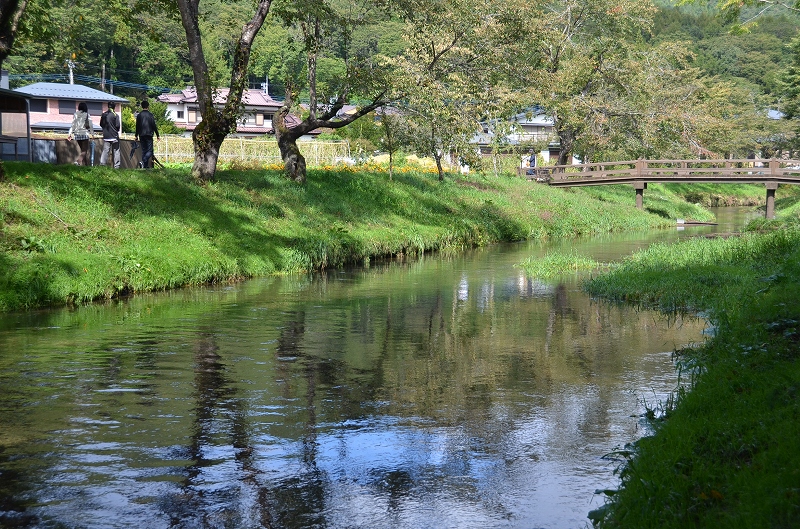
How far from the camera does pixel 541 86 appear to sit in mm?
42844

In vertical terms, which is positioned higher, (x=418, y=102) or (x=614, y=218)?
(x=418, y=102)

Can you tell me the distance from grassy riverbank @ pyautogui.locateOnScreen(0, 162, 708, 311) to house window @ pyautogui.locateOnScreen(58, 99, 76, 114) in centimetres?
4302

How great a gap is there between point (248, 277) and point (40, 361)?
394 inches

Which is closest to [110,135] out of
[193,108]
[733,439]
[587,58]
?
[733,439]

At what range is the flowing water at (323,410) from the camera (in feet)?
23.9

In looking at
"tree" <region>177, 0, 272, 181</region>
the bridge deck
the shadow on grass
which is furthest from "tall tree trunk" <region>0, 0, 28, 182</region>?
the bridge deck

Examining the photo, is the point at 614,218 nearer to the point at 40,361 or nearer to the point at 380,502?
the point at 40,361

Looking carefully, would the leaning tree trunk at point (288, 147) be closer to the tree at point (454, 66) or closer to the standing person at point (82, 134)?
the tree at point (454, 66)

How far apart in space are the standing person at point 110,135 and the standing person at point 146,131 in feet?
2.26

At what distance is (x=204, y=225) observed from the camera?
23266mm

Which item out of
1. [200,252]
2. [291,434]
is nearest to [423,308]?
[200,252]

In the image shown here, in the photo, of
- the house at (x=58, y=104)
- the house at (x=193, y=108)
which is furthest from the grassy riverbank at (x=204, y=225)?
the house at (x=193, y=108)

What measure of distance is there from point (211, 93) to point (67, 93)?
1931 inches

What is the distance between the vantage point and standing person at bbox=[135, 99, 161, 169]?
25500 millimetres
